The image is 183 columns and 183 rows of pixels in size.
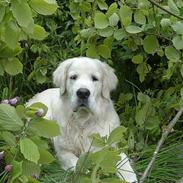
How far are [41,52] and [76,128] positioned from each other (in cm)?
116

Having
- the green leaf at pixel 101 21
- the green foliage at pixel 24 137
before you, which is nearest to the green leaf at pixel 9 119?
the green foliage at pixel 24 137

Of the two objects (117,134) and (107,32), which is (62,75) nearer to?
(107,32)

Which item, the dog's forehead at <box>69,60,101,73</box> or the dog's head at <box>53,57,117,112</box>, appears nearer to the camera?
the dog's head at <box>53,57,117,112</box>

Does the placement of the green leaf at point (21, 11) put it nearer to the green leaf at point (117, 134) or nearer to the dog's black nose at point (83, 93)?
the green leaf at point (117, 134)

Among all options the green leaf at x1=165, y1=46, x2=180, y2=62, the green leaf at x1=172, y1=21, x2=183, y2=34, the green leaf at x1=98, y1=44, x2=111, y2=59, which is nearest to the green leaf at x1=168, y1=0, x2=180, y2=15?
the green leaf at x1=172, y1=21, x2=183, y2=34

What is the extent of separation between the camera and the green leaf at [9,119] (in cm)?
248

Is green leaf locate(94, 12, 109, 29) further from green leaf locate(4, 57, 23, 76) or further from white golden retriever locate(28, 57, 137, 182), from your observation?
green leaf locate(4, 57, 23, 76)

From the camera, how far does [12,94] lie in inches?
202

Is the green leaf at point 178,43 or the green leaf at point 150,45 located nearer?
the green leaf at point 178,43

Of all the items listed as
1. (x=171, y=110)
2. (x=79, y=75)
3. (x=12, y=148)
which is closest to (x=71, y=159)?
(x=79, y=75)

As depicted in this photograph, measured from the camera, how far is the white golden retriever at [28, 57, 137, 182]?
13.6 feet

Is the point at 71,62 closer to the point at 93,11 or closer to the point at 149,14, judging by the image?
the point at 93,11

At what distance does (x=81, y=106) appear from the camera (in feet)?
13.6

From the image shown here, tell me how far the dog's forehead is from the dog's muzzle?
0.23 meters
